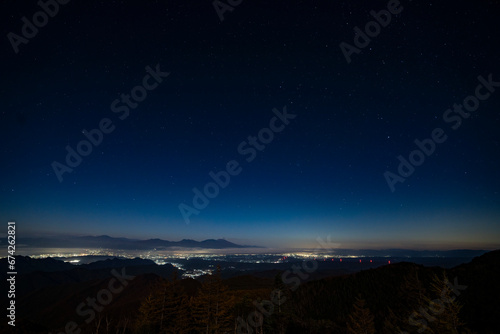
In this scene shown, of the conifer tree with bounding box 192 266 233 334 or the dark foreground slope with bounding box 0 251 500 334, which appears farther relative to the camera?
the conifer tree with bounding box 192 266 233 334

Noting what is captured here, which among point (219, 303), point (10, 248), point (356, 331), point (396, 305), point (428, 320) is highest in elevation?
point (10, 248)

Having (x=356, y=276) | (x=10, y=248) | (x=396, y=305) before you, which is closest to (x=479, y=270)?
(x=396, y=305)

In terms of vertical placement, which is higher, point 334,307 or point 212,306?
point 212,306

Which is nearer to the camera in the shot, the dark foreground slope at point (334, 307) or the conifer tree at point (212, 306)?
the dark foreground slope at point (334, 307)

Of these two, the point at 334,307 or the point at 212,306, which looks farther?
the point at 334,307

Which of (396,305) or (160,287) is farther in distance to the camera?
(396,305)

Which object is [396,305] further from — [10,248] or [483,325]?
[10,248]

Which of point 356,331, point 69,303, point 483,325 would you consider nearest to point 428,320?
point 356,331

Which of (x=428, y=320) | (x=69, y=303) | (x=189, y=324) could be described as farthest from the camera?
(x=69, y=303)

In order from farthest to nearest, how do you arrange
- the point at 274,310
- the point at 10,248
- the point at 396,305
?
the point at 396,305, the point at 274,310, the point at 10,248

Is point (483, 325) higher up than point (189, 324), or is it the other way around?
point (189, 324)
